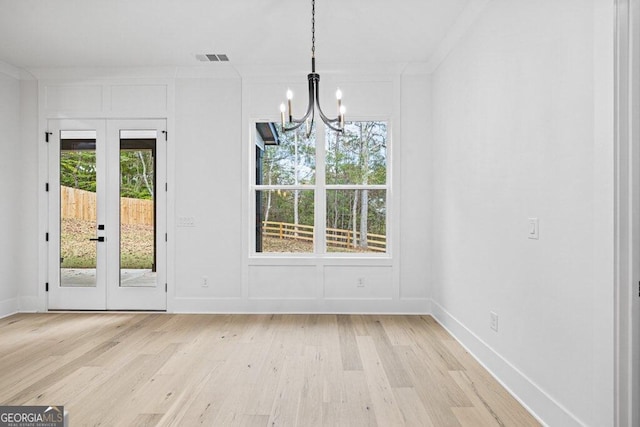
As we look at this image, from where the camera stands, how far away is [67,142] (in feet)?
15.5

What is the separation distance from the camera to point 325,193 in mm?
4699

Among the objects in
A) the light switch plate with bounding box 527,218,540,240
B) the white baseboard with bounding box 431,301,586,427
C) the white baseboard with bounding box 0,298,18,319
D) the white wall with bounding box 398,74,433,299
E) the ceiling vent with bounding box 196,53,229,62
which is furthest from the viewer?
the white wall with bounding box 398,74,433,299

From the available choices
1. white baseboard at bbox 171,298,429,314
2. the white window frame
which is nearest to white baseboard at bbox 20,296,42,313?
white baseboard at bbox 171,298,429,314

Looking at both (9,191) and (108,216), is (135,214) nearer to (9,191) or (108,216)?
(108,216)

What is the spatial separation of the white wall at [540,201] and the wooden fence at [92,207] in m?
3.42

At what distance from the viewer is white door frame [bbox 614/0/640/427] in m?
1.67

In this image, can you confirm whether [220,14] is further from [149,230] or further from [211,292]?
[211,292]

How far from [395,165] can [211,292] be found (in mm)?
2553

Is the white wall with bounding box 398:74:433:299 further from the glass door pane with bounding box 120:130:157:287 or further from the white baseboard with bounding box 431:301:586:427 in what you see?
the glass door pane with bounding box 120:130:157:287

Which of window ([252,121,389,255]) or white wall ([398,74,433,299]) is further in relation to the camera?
window ([252,121,389,255])

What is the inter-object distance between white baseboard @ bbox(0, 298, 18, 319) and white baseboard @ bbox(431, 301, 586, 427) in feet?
15.8

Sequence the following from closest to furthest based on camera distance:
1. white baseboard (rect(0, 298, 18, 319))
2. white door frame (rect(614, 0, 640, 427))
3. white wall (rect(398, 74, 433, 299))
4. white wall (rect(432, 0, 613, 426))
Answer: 1. white door frame (rect(614, 0, 640, 427))
2. white wall (rect(432, 0, 613, 426))
3. white baseboard (rect(0, 298, 18, 319))
4. white wall (rect(398, 74, 433, 299))

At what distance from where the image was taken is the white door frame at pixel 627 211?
1670 mm

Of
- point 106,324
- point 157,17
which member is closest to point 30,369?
point 106,324
